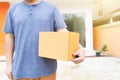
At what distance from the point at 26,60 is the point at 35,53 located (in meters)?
0.07

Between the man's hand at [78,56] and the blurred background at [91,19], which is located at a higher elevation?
the blurred background at [91,19]

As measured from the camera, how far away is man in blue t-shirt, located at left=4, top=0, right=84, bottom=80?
1148mm

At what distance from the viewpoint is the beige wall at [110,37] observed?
6.97 m

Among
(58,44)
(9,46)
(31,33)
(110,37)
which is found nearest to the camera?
(58,44)

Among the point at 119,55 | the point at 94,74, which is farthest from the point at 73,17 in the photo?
the point at 94,74

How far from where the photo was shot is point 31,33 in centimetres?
115

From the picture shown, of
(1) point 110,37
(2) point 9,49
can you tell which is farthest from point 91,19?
(2) point 9,49

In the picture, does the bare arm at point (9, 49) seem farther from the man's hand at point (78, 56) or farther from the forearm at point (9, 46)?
the man's hand at point (78, 56)

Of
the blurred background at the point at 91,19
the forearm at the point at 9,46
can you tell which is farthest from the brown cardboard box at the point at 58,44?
the blurred background at the point at 91,19

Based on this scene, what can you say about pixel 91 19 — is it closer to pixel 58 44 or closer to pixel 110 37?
pixel 110 37

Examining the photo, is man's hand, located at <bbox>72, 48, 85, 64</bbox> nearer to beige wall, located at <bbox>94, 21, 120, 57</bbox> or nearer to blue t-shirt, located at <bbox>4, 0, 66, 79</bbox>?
blue t-shirt, located at <bbox>4, 0, 66, 79</bbox>

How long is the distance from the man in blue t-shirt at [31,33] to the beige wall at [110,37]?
5952mm

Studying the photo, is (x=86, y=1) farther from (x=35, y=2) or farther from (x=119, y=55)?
(x=35, y=2)

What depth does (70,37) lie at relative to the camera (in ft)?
3.19
